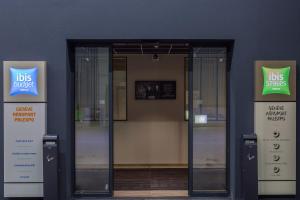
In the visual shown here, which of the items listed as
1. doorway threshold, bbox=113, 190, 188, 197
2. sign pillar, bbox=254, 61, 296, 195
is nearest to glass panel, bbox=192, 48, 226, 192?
doorway threshold, bbox=113, 190, 188, 197

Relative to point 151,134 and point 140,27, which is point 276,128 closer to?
point 140,27

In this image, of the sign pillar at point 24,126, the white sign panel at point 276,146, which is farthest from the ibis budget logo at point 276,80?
the sign pillar at point 24,126

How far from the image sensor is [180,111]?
436 inches

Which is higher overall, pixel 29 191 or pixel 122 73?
pixel 122 73

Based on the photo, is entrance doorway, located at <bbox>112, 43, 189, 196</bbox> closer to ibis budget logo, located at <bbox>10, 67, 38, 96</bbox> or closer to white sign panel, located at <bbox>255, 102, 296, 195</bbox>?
white sign panel, located at <bbox>255, 102, 296, 195</bbox>

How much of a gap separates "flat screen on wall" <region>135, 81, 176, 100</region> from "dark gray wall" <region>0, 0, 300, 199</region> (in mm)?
3911

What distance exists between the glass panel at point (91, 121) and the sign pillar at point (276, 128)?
2.55 metres

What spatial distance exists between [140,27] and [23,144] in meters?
2.67

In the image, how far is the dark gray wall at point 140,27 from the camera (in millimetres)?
7105

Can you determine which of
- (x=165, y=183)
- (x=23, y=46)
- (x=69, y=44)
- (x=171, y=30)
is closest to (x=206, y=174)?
(x=165, y=183)

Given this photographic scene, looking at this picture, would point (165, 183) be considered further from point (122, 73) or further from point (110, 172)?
point (122, 73)

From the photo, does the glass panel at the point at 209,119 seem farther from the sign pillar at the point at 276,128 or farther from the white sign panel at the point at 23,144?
the white sign panel at the point at 23,144

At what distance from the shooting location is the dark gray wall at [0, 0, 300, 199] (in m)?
7.11

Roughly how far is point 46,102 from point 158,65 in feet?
14.4
